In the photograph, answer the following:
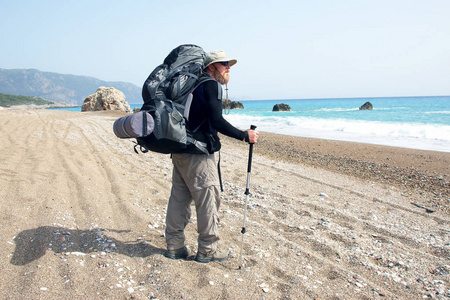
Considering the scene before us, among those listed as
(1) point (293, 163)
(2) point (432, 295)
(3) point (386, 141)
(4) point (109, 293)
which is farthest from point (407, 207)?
(3) point (386, 141)

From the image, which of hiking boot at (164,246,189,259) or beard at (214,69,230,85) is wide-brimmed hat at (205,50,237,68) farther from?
hiking boot at (164,246,189,259)

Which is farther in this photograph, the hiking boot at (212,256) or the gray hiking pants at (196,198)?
the hiking boot at (212,256)

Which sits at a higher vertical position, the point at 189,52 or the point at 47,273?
the point at 189,52

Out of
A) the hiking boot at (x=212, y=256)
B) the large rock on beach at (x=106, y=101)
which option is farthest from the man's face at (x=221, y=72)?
the large rock on beach at (x=106, y=101)

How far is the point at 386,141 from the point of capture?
47.4 ft

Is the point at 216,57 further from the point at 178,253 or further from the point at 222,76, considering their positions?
the point at 178,253

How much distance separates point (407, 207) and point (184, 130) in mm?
4817

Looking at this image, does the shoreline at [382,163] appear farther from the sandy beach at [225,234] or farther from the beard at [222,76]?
the beard at [222,76]

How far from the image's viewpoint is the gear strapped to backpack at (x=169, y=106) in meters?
2.67

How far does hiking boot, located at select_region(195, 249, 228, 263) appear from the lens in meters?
3.13

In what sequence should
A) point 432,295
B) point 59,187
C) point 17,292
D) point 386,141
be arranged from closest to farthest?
point 17,292, point 432,295, point 59,187, point 386,141

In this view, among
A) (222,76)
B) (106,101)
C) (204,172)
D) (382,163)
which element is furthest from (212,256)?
(106,101)

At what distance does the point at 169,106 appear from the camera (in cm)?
278

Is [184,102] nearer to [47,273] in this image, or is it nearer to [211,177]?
[211,177]
